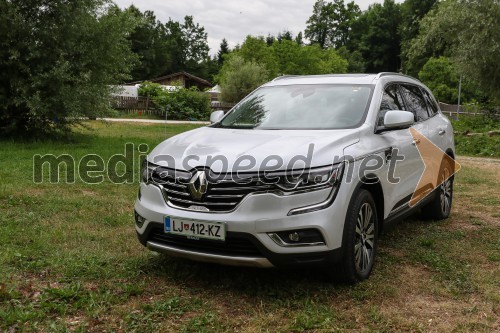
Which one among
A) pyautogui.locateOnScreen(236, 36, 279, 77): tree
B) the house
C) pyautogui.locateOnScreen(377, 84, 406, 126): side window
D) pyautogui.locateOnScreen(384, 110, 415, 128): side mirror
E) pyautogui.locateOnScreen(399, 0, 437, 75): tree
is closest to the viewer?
pyautogui.locateOnScreen(384, 110, 415, 128): side mirror

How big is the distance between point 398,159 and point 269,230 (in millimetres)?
1854

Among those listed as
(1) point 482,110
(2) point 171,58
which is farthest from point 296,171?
(2) point 171,58

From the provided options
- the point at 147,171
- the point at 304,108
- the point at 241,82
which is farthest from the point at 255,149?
the point at 241,82

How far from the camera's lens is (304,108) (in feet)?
15.4

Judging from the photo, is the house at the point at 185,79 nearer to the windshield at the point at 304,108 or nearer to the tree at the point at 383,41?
the tree at the point at 383,41

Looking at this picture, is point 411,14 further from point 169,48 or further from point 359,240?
point 359,240

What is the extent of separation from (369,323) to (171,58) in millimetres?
88056

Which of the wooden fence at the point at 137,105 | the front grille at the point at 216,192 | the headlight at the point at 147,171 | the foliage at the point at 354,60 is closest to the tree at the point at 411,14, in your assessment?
the foliage at the point at 354,60

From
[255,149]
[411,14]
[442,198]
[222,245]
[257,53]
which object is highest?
[411,14]

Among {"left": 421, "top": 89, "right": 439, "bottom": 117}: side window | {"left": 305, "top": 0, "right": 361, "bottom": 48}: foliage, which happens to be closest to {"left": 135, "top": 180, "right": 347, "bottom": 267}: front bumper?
{"left": 421, "top": 89, "right": 439, "bottom": 117}: side window

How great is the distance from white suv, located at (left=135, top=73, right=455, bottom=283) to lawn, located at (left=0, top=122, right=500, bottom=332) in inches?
13.4

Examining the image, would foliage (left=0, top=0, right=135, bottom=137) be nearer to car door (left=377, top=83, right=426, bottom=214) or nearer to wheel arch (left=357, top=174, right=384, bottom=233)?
car door (left=377, top=83, right=426, bottom=214)

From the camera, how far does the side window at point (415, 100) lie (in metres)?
5.48

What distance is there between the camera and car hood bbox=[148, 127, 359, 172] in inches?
137
